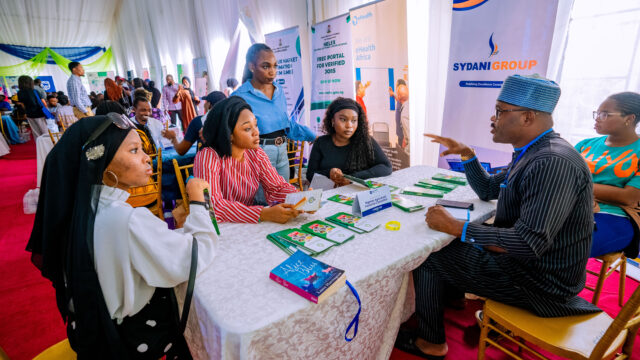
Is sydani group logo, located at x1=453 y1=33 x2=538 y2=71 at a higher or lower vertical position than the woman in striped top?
higher

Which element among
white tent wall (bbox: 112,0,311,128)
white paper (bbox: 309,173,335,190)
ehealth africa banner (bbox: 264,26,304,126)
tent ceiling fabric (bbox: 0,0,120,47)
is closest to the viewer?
white paper (bbox: 309,173,335,190)

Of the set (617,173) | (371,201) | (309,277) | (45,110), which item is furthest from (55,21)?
(617,173)

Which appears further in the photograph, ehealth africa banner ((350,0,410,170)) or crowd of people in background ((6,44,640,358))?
ehealth africa banner ((350,0,410,170))

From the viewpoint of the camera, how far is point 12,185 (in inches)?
222

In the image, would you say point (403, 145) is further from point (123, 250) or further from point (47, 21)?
point (47, 21)

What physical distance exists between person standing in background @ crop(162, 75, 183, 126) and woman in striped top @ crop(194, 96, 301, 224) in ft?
21.3

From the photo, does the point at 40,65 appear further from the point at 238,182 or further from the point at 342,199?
the point at 342,199

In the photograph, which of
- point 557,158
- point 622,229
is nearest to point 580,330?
point 557,158

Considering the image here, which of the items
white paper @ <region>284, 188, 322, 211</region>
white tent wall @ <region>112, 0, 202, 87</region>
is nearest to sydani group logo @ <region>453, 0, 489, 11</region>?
white paper @ <region>284, 188, 322, 211</region>

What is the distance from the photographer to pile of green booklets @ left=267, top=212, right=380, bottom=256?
130 cm

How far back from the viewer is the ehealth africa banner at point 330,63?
Result: 164 inches

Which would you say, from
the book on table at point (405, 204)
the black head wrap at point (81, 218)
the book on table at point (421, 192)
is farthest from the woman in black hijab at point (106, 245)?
the book on table at point (421, 192)

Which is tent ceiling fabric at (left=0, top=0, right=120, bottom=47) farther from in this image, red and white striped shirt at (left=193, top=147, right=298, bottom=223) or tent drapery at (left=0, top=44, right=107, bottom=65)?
red and white striped shirt at (left=193, top=147, right=298, bottom=223)

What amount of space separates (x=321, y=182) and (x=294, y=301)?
1630 mm
